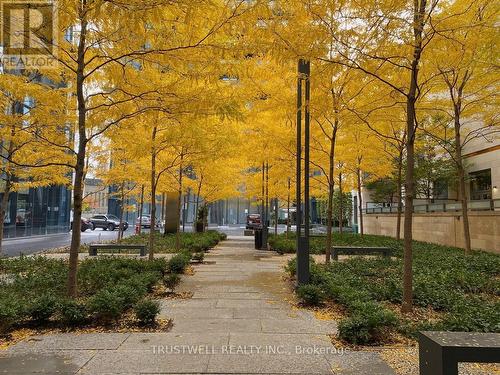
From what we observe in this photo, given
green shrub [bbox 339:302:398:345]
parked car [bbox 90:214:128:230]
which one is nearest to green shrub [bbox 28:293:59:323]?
green shrub [bbox 339:302:398:345]

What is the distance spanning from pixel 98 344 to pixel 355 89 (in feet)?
25.9

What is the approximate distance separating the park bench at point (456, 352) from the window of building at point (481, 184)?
925 inches

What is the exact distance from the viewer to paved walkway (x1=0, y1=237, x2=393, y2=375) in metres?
4.20

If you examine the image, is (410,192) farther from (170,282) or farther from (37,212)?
(37,212)

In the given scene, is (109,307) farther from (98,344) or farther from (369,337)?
(369,337)

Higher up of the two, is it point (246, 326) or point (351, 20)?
point (351, 20)

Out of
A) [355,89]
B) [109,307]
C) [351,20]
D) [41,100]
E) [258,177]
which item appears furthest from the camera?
[258,177]

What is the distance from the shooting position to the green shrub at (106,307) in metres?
5.65

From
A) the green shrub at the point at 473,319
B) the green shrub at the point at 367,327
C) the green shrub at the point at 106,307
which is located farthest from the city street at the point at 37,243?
the green shrub at the point at 473,319

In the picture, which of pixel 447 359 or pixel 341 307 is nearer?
pixel 447 359

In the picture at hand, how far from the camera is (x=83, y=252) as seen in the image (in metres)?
17.0

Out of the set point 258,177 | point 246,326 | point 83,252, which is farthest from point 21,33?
point 258,177

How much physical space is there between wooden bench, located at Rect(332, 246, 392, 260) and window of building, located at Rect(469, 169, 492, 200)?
1430 centimetres

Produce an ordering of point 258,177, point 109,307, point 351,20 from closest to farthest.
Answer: point 109,307 → point 351,20 → point 258,177
